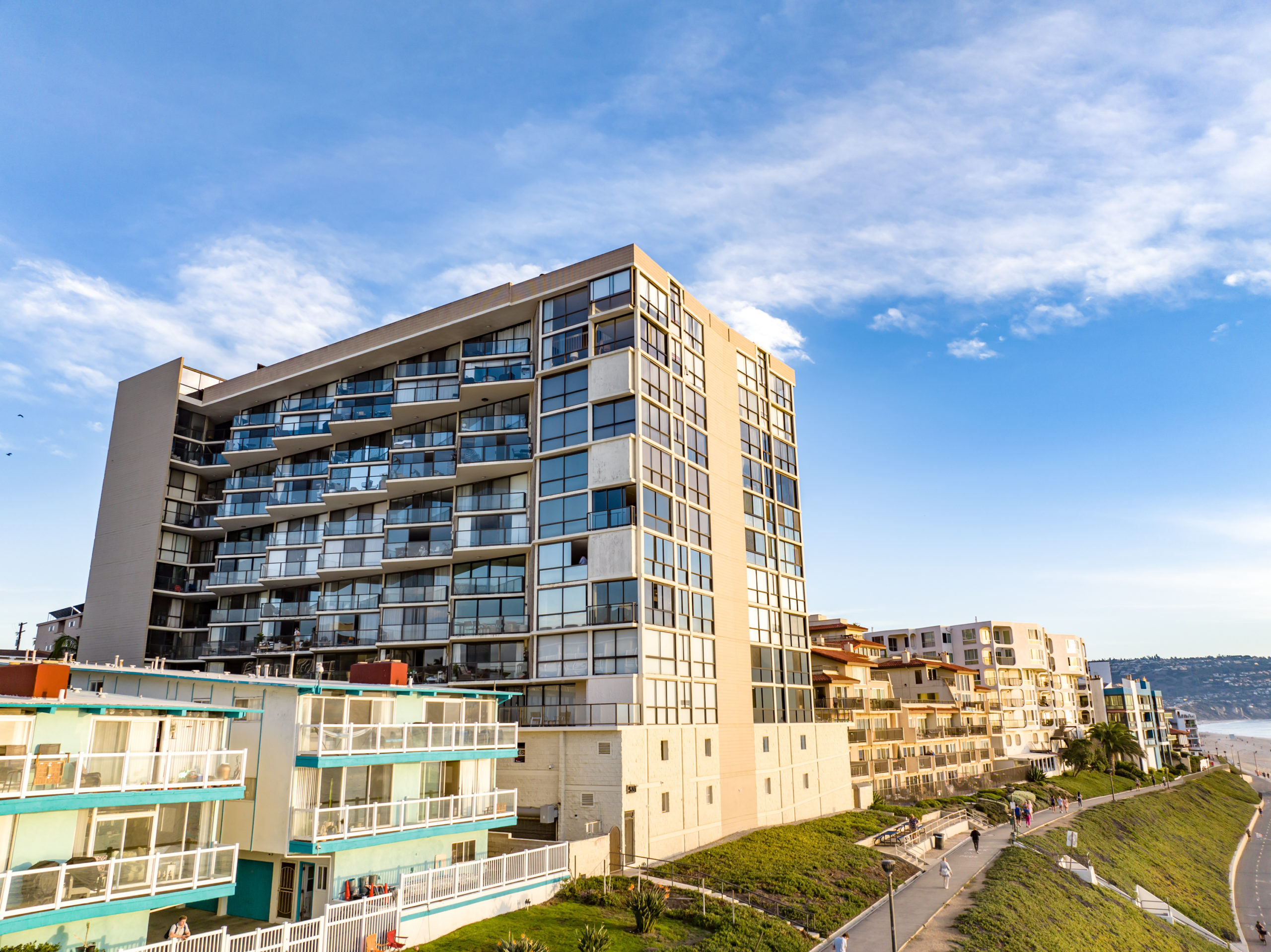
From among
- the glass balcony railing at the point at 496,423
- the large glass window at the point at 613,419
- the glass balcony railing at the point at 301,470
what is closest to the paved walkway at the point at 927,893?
the large glass window at the point at 613,419

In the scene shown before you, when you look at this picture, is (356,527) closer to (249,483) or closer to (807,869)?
(249,483)

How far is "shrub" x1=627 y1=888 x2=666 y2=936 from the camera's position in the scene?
2794cm

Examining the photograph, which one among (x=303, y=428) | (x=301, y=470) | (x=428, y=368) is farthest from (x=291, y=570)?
(x=428, y=368)

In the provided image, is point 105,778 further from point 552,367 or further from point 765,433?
point 765,433

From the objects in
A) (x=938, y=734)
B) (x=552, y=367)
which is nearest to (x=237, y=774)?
(x=552, y=367)

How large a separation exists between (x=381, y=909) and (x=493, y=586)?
25.7 metres

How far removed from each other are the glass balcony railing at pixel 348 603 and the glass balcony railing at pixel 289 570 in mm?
2522

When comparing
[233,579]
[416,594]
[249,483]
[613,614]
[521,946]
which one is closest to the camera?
[521,946]

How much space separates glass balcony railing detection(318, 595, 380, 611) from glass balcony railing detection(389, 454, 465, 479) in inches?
323

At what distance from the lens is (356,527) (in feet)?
187

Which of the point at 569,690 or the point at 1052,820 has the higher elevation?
the point at 569,690

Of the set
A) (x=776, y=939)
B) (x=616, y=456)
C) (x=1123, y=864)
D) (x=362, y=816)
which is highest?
(x=616, y=456)

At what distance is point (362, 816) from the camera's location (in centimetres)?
2709

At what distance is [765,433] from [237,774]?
136 feet
